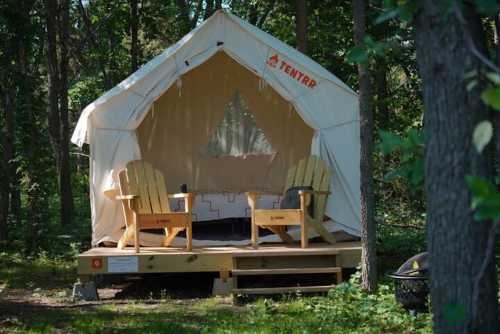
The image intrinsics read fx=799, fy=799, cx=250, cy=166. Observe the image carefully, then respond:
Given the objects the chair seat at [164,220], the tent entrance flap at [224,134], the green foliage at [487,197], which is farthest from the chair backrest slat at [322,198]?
the green foliage at [487,197]

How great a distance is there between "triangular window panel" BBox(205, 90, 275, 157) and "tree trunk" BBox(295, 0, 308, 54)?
5.08ft

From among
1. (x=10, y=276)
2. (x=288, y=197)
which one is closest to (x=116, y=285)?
(x=10, y=276)

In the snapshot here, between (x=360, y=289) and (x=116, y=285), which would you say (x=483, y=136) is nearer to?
(x=360, y=289)

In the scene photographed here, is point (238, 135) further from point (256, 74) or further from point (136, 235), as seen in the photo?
point (136, 235)

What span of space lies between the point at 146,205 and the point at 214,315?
196 centimetres

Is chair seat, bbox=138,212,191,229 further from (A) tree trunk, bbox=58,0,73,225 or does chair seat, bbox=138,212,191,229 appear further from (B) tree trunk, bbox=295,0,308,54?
(A) tree trunk, bbox=58,0,73,225

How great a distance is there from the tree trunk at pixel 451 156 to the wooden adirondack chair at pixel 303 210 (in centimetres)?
468

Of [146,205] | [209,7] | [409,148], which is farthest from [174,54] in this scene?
[209,7]

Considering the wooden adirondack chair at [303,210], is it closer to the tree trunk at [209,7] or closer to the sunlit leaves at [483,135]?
the sunlit leaves at [483,135]

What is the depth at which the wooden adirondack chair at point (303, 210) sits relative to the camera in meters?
7.11

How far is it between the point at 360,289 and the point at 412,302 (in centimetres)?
88

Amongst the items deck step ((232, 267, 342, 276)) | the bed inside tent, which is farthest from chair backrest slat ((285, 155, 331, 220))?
deck step ((232, 267, 342, 276))

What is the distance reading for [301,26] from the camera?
36.2 ft

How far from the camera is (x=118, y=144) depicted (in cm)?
782
